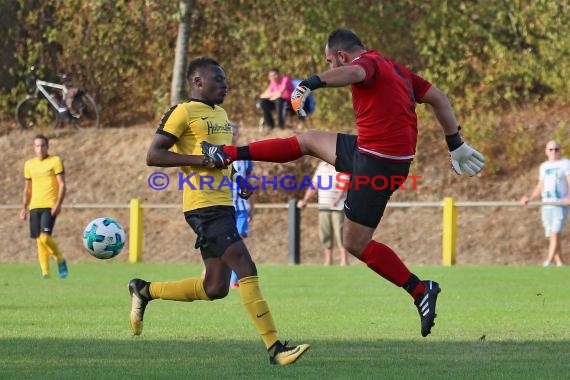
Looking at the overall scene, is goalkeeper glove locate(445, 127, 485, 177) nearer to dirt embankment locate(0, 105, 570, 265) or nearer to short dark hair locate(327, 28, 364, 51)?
short dark hair locate(327, 28, 364, 51)

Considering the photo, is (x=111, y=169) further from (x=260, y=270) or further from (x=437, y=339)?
(x=437, y=339)

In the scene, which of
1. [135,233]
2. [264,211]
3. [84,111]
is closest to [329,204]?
[135,233]

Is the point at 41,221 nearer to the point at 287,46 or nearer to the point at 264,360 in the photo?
the point at 264,360

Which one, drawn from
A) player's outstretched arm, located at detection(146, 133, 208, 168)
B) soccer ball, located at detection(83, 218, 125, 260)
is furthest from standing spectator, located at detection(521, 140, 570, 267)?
player's outstretched arm, located at detection(146, 133, 208, 168)

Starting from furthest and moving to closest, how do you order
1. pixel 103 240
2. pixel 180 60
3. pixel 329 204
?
pixel 180 60, pixel 329 204, pixel 103 240

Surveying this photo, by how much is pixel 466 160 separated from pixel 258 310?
233 centimetres

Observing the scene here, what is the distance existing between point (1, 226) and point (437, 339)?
2103 centimetres

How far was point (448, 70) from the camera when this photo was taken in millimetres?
32438

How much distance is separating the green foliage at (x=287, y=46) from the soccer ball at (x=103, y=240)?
748 inches

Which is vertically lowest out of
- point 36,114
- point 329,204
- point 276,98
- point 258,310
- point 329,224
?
point 329,224

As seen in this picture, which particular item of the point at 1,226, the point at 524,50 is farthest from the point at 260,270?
the point at 524,50

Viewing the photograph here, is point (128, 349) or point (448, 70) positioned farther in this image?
point (448, 70)

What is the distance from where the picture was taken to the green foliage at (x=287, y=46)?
32000 mm

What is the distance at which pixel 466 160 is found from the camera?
34.6 feet
